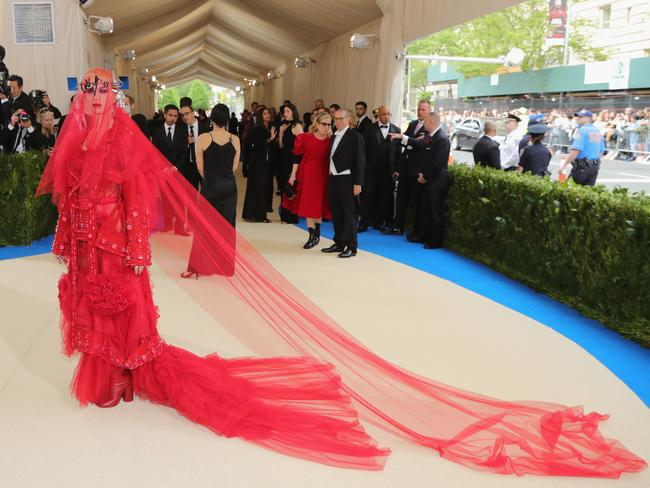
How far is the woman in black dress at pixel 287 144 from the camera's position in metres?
10.2

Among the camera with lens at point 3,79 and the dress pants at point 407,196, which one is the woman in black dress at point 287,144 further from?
the camera with lens at point 3,79

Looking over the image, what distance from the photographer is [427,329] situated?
17.1 ft

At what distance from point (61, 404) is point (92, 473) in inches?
32.3

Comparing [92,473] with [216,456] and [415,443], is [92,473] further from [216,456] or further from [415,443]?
[415,443]

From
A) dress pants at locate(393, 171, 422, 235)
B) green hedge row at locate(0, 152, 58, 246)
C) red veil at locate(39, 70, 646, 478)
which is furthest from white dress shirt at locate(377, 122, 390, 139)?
red veil at locate(39, 70, 646, 478)

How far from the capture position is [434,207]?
27.8ft

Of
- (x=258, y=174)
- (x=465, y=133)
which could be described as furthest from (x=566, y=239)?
(x=465, y=133)

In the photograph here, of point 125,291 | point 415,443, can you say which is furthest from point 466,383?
point 125,291

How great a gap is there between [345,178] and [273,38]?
44.1 ft

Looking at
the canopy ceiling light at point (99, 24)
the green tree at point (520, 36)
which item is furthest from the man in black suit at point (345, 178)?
the green tree at point (520, 36)

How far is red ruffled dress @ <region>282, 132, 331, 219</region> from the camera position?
315 inches

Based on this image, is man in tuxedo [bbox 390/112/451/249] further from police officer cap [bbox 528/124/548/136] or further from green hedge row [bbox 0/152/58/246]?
green hedge row [bbox 0/152/58/246]

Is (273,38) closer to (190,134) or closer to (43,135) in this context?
(190,134)

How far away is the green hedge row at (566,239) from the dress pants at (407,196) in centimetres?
79
